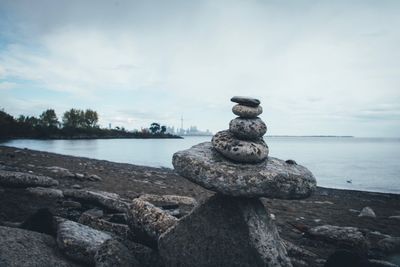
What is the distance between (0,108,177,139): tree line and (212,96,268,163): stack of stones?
95226 mm

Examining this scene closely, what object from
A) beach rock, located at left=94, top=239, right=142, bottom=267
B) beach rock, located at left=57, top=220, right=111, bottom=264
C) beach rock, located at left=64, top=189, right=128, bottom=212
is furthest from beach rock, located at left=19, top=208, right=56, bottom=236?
beach rock, located at left=64, top=189, right=128, bottom=212

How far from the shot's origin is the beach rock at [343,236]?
710 cm

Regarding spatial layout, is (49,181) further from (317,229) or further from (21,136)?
(21,136)

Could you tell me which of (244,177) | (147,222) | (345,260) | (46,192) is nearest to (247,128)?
(244,177)

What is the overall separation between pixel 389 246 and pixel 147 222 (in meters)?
5.82

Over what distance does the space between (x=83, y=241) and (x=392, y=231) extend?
943cm

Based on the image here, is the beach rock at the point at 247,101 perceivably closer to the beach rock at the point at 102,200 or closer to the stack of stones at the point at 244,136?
the stack of stones at the point at 244,136

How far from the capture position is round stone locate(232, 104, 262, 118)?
18.4 ft

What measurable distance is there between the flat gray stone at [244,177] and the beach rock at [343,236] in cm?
288

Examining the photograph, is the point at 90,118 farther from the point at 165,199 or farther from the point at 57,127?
the point at 165,199

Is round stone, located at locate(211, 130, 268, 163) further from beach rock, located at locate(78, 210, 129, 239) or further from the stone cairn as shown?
beach rock, located at locate(78, 210, 129, 239)

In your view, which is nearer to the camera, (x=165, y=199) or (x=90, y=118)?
(x=165, y=199)

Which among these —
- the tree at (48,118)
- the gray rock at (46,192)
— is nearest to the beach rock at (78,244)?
the gray rock at (46,192)

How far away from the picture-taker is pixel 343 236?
24.6ft
